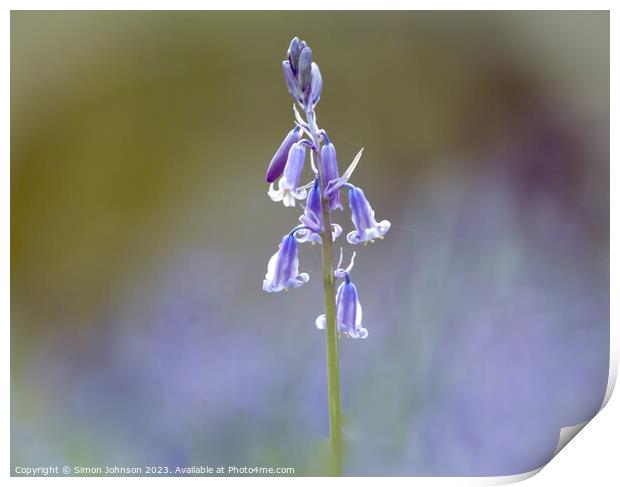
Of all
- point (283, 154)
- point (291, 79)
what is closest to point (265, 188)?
point (283, 154)

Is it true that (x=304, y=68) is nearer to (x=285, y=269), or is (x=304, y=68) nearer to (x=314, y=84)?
(x=314, y=84)

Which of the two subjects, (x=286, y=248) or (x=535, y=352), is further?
(x=535, y=352)

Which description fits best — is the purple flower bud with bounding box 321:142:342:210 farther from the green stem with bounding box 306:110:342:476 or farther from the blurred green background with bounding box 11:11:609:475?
the blurred green background with bounding box 11:11:609:475

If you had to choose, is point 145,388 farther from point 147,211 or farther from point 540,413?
point 540,413

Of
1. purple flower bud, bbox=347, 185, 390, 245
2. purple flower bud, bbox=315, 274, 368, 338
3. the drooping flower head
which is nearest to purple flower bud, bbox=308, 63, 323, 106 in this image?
the drooping flower head

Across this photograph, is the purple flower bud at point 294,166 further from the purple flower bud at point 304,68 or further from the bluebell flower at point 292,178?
the purple flower bud at point 304,68

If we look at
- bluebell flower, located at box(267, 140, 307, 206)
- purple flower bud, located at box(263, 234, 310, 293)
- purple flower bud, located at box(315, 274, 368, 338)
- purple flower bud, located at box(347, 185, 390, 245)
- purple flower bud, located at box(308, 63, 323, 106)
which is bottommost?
purple flower bud, located at box(315, 274, 368, 338)

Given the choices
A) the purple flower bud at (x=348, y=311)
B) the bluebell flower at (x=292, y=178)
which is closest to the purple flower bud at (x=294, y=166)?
the bluebell flower at (x=292, y=178)
